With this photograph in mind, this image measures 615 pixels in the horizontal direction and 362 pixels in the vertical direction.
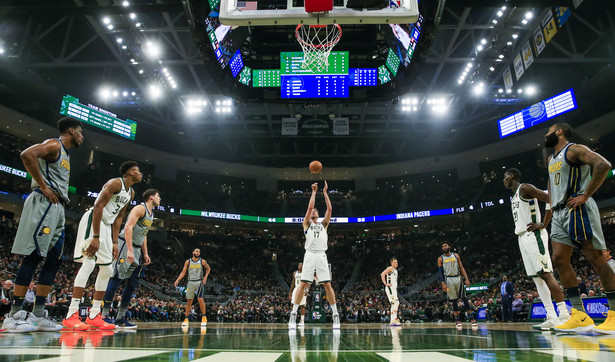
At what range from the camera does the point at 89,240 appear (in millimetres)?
4312

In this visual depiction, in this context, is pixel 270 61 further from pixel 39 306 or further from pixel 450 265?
pixel 39 306

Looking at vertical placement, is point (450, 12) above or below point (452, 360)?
above

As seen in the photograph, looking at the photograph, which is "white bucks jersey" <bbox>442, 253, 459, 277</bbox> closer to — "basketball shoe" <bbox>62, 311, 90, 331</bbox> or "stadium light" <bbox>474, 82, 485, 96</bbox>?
"basketball shoe" <bbox>62, 311, 90, 331</bbox>

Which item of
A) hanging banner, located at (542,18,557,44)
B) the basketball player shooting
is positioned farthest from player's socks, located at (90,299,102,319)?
hanging banner, located at (542,18,557,44)

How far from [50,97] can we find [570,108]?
994 inches

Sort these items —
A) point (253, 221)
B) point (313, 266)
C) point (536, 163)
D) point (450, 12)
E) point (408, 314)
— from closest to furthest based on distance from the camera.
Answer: point (313, 266) < point (450, 12) < point (408, 314) < point (536, 163) < point (253, 221)

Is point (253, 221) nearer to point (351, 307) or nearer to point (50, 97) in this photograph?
point (351, 307)

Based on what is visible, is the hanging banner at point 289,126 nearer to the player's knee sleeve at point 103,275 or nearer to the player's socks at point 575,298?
the player's knee sleeve at point 103,275

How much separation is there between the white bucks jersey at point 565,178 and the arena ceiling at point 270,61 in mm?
5436

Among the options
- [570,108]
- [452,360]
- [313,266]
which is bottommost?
[452,360]

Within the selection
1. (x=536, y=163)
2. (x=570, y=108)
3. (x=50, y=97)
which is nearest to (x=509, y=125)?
(x=570, y=108)

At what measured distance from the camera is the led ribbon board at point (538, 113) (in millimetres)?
16516

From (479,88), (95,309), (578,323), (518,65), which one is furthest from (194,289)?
(479,88)

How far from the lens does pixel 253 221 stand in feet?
101
